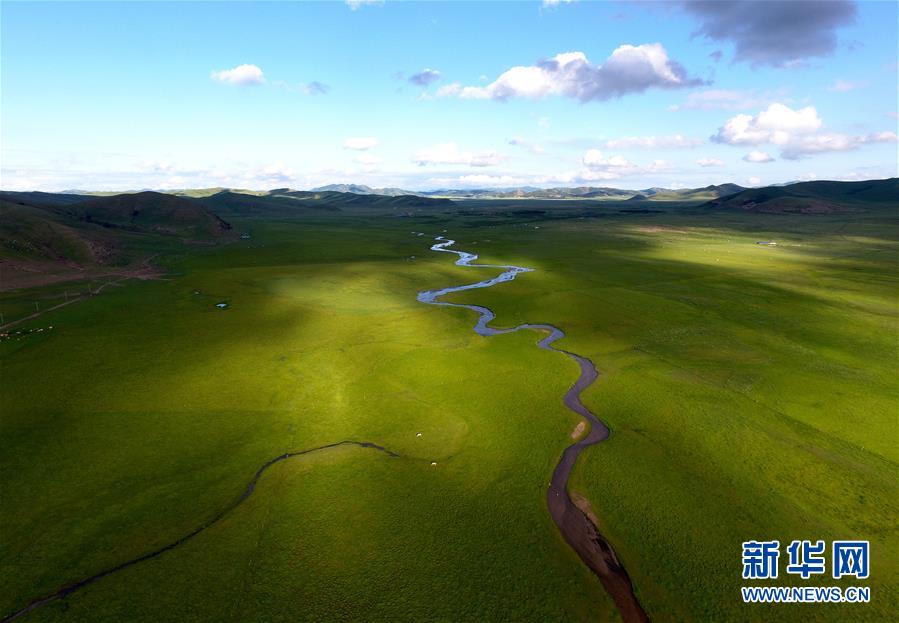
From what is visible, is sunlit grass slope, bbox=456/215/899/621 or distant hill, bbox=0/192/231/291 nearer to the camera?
sunlit grass slope, bbox=456/215/899/621

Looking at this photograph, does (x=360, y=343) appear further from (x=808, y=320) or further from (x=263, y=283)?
(x=808, y=320)

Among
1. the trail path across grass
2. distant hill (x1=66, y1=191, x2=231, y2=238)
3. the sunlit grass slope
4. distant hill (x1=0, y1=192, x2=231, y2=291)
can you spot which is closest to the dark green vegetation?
the sunlit grass slope

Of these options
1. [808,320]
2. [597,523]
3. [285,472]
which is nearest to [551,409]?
[597,523]

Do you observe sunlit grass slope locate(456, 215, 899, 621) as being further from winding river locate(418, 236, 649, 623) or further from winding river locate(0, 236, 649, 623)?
winding river locate(0, 236, 649, 623)

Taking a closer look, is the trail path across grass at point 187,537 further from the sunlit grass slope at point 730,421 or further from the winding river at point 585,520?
the sunlit grass slope at point 730,421

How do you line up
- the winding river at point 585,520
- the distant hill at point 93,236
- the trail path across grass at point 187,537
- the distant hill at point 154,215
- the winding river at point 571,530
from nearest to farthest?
1. the trail path across grass at point 187,537
2. the winding river at point 571,530
3. the winding river at point 585,520
4. the distant hill at point 93,236
5. the distant hill at point 154,215

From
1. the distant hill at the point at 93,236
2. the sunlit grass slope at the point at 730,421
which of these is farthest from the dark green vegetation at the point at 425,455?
the distant hill at the point at 93,236

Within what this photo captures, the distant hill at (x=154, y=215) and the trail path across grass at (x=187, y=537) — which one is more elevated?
the distant hill at (x=154, y=215)

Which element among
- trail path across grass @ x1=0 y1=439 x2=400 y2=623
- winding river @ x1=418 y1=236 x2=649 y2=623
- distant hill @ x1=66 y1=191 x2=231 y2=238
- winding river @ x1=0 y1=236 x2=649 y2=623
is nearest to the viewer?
trail path across grass @ x1=0 y1=439 x2=400 y2=623

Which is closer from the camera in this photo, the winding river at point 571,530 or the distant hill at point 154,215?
the winding river at point 571,530
